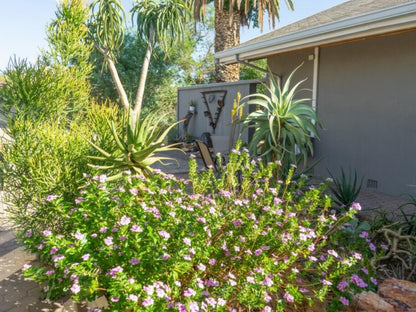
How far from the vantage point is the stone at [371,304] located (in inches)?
89.5

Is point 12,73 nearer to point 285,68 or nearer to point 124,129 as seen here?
point 124,129

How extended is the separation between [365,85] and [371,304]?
5.28m

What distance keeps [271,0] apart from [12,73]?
40.3 ft

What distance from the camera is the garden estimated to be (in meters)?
2.11

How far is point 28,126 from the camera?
3.53 meters

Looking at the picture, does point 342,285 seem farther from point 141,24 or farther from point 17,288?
point 141,24

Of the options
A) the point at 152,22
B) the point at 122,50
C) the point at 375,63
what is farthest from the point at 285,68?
the point at 122,50

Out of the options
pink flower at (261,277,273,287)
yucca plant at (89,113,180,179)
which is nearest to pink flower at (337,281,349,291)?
pink flower at (261,277,273,287)

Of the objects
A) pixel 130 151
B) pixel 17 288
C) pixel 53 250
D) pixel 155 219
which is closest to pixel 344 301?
pixel 155 219

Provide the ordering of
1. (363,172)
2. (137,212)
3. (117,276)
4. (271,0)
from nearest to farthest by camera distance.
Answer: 1. (117,276)
2. (137,212)
3. (363,172)
4. (271,0)

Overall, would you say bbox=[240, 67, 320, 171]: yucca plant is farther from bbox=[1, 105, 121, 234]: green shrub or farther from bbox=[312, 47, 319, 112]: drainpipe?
bbox=[312, 47, 319, 112]: drainpipe

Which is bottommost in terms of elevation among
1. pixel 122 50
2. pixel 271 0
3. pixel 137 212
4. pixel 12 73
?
pixel 137 212

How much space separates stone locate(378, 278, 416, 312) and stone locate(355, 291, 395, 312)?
18cm

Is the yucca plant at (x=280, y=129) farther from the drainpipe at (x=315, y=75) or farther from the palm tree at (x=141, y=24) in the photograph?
the palm tree at (x=141, y=24)
